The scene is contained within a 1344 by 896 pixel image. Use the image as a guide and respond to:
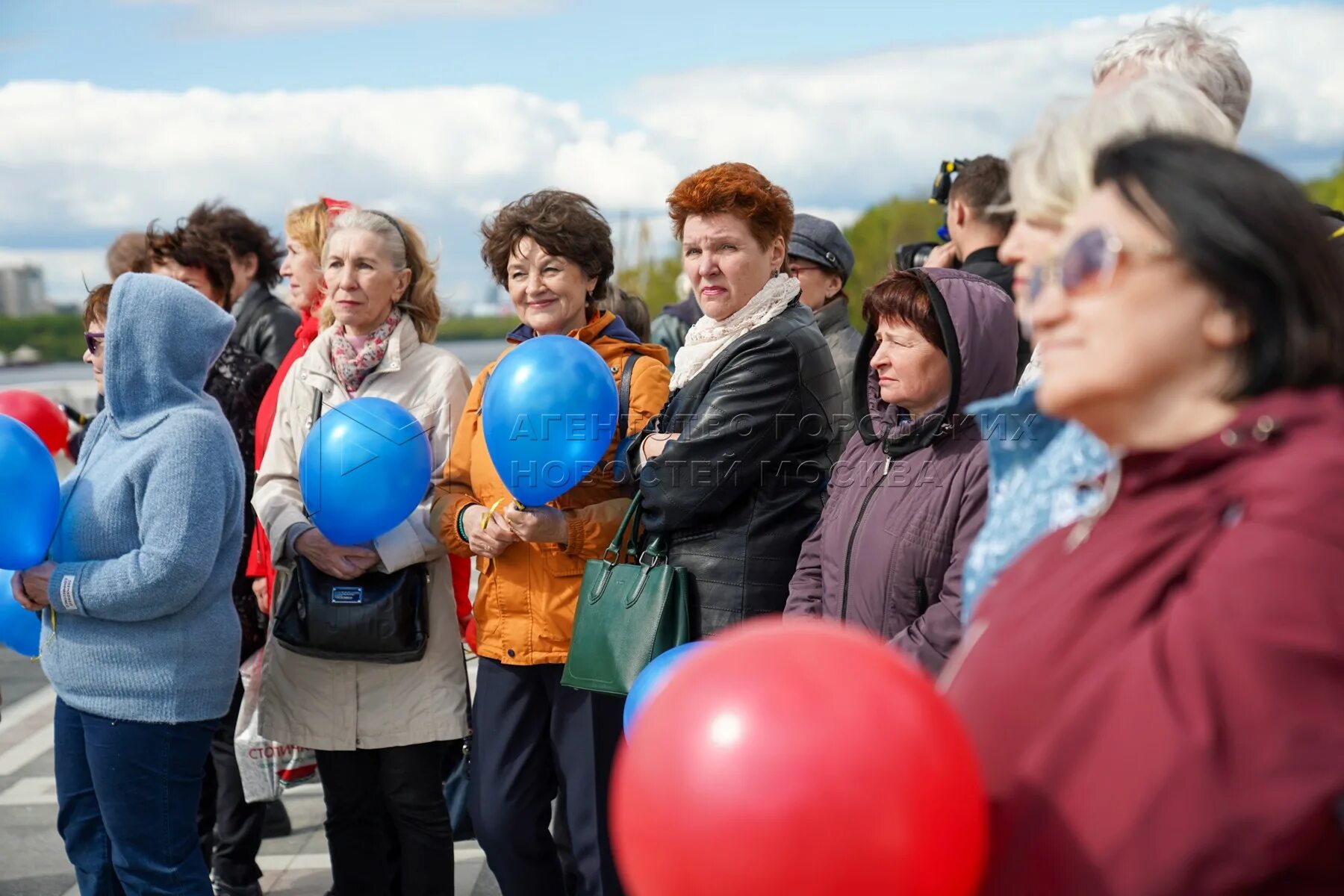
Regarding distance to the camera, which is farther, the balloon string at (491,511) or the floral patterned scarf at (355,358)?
the floral patterned scarf at (355,358)

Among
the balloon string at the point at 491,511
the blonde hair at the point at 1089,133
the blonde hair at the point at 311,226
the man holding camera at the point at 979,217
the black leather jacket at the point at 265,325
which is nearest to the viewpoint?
the blonde hair at the point at 1089,133

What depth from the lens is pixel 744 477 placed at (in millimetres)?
3500

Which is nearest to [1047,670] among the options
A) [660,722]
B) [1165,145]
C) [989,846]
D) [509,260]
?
[989,846]

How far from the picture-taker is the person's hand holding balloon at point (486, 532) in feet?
12.1

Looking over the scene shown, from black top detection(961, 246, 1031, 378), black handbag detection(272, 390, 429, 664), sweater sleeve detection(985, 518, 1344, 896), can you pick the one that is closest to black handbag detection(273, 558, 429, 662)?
black handbag detection(272, 390, 429, 664)

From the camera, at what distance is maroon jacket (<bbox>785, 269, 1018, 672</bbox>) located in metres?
2.83

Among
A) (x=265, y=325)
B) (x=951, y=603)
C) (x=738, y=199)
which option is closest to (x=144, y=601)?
(x=738, y=199)

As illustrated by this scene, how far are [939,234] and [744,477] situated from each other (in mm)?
2863

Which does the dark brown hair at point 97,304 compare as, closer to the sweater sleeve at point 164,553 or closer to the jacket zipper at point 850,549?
the sweater sleeve at point 164,553

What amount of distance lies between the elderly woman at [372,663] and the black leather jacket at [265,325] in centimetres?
134

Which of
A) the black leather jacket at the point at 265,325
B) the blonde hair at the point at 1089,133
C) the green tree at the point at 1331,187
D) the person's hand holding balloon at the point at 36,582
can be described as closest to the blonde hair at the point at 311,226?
the black leather jacket at the point at 265,325

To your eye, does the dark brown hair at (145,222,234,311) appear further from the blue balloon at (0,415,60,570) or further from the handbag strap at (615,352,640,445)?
the handbag strap at (615,352,640,445)

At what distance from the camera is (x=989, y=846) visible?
53.8 inches

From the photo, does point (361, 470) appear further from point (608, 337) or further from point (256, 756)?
point (256, 756)
